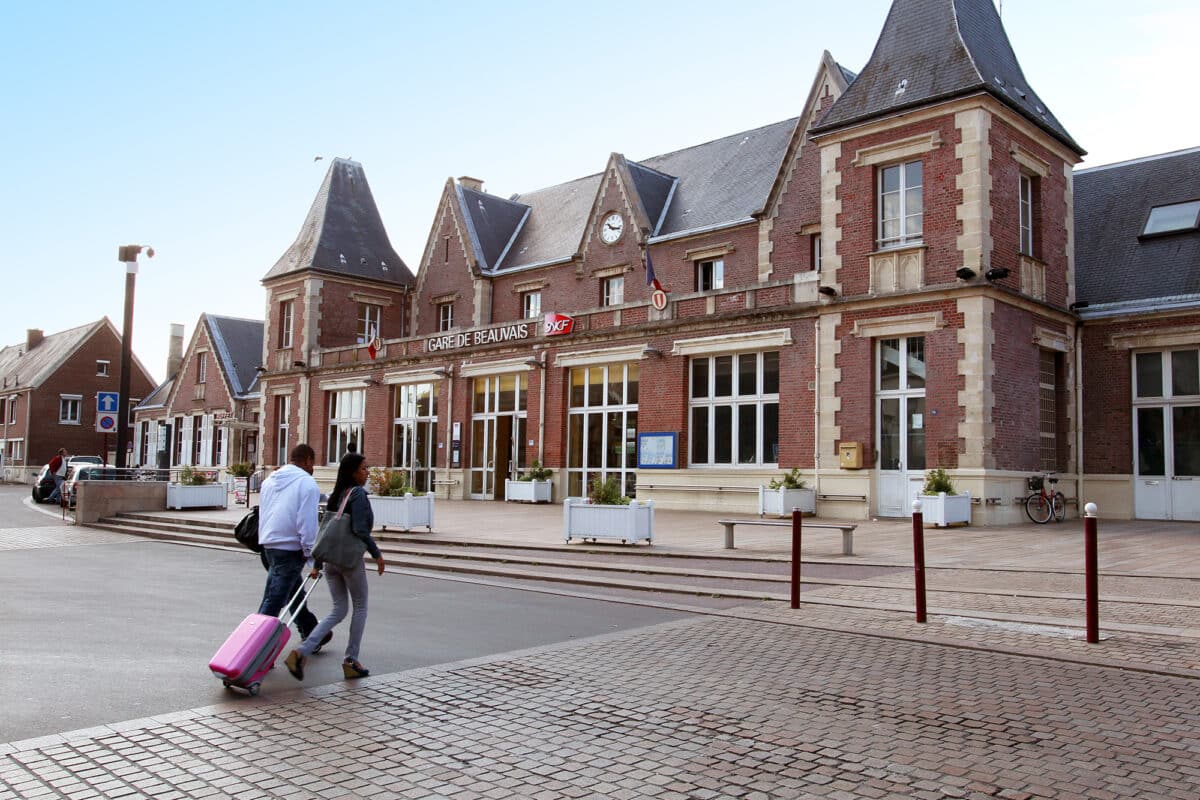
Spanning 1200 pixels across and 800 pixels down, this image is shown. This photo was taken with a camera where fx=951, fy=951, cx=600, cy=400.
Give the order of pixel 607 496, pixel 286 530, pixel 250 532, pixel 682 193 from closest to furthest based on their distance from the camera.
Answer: pixel 286 530 → pixel 250 532 → pixel 607 496 → pixel 682 193

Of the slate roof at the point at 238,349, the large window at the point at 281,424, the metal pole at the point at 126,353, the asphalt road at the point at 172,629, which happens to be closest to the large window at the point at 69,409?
the slate roof at the point at 238,349

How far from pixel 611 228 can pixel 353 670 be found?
939 inches

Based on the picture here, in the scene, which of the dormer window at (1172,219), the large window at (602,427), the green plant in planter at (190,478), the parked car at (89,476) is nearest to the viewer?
the dormer window at (1172,219)

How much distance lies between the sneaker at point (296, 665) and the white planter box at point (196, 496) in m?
19.3

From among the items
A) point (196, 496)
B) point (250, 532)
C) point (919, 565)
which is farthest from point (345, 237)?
point (919, 565)

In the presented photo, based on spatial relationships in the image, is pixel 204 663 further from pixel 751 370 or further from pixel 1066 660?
Result: pixel 751 370

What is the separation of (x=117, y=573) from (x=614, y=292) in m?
18.6

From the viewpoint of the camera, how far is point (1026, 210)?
20.5 metres

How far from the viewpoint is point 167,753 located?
4.82 metres

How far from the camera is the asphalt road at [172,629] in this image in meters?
5.97

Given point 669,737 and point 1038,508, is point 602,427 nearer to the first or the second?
point 1038,508

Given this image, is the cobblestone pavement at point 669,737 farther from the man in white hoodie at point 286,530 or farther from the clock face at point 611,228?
the clock face at point 611,228

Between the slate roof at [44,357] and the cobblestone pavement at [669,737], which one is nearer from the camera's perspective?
the cobblestone pavement at [669,737]

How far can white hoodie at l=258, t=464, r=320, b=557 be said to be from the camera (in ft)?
23.5
